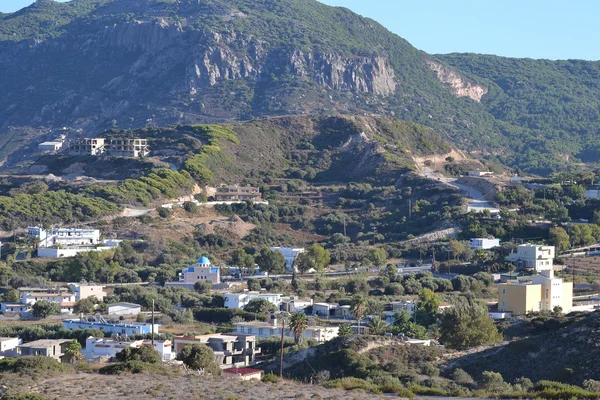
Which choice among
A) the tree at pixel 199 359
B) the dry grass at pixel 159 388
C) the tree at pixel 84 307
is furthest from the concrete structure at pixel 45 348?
the dry grass at pixel 159 388

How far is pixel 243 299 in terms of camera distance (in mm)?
57375

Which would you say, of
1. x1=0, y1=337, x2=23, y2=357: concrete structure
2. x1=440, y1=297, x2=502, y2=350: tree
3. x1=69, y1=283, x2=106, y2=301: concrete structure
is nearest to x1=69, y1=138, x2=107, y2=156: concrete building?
x1=69, y1=283, x2=106, y2=301: concrete structure

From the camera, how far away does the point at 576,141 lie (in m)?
155

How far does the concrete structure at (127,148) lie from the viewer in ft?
329

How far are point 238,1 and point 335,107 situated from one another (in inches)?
1560

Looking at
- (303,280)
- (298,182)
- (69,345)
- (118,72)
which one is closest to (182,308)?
(303,280)

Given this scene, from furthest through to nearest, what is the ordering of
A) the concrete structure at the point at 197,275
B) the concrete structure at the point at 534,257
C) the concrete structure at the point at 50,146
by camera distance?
the concrete structure at the point at 50,146
the concrete structure at the point at 534,257
the concrete structure at the point at 197,275

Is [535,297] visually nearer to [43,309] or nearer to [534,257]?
[534,257]

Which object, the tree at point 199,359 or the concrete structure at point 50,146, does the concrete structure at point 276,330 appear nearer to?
the tree at point 199,359

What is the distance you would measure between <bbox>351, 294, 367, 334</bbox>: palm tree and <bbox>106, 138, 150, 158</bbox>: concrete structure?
4596 centimetres

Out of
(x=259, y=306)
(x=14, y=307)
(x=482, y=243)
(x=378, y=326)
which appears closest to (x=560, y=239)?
(x=482, y=243)

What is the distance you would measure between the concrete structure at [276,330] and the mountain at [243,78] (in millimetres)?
85561

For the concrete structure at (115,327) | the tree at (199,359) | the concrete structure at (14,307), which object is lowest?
the concrete structure at (14,307)

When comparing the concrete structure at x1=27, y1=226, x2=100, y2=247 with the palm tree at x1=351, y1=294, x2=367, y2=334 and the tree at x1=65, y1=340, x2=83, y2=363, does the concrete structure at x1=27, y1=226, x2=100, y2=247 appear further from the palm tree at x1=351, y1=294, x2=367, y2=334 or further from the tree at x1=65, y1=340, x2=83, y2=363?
the tree at x1=65, y1=340, x2=83, y2=363
